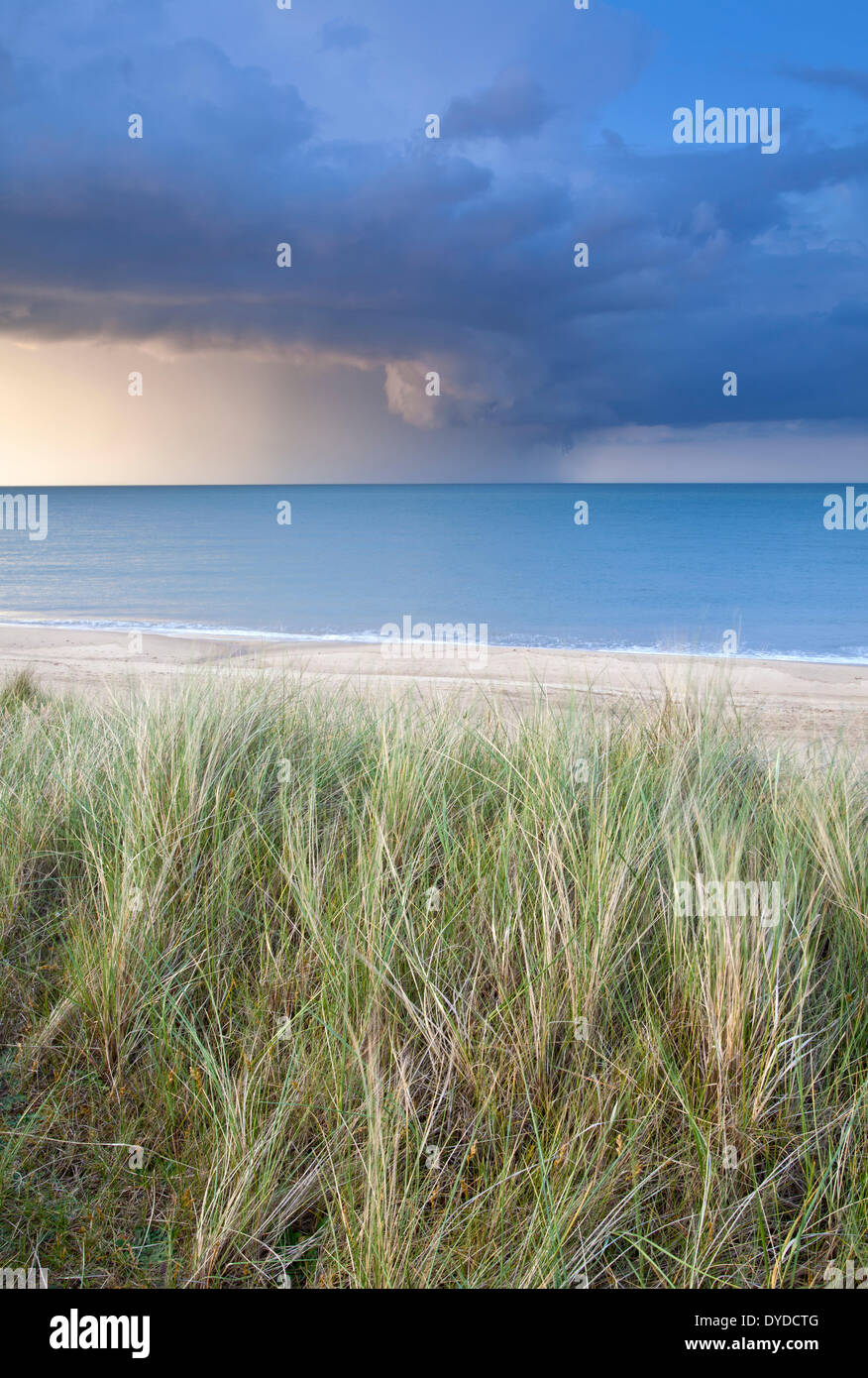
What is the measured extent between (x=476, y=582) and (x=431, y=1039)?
2265 cm

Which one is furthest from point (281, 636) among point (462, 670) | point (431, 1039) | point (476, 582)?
point (431, 1039)

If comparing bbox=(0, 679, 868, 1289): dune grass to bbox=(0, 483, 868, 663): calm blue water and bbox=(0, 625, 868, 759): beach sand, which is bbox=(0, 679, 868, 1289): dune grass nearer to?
bbox=(0, 625, 868, 759): beach sand

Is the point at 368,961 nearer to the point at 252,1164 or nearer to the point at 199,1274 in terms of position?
the point at 252,1164

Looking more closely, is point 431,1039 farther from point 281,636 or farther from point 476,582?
point 476,582

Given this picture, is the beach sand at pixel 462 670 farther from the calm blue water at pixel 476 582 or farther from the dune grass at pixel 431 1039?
the dune grass at pixel 431 1039

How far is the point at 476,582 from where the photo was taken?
24266mm

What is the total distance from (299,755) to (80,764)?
1.00 metres

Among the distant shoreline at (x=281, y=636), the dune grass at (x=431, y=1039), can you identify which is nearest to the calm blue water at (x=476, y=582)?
the distant shoreline at (x=281, y=636)

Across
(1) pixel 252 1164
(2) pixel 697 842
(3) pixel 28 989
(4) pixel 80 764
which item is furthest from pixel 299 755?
(1) pixel 252 1164

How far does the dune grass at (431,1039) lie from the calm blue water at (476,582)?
692cm

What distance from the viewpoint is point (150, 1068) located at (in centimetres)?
211

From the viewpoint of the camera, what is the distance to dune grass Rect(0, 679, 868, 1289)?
5.46 feet

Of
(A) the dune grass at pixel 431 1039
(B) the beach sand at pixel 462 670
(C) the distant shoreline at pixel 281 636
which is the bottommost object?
(A) the dune grass at pixel 431 1039

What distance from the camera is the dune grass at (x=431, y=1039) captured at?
5.46 ft
